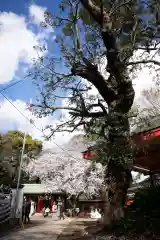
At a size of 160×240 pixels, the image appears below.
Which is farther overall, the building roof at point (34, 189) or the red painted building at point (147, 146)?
the building roof at point (34, 189)

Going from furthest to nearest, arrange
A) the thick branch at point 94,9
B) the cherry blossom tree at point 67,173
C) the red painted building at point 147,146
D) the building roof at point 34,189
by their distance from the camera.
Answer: the building roof at point 34,189
the cherry blossom tree at point 67,173
the red painted building at point 147,146
the thick branch at point 94,9

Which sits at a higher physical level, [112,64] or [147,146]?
[112,64]

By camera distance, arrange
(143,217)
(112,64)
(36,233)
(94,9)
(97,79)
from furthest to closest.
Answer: (36,233)
(97,79)
(94,9)
(112,64)
(143,217)

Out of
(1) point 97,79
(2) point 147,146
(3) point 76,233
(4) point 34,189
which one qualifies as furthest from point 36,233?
(4) point 34,189

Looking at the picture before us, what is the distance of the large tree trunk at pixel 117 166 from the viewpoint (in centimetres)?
734

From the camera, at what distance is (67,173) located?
26.4 metres

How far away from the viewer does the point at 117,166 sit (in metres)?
7.57

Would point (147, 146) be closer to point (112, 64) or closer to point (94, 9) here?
point (112, 64)

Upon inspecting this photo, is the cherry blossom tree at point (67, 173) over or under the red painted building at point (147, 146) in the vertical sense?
over

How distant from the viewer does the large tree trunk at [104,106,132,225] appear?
7.34 metres

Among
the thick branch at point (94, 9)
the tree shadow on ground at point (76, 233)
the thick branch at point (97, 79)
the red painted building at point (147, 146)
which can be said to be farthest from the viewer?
the tree shadow on ground at point (76, 233)

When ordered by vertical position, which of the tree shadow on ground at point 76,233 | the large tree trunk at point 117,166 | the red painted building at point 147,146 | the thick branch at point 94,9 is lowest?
the tree shadow on ground at point 76,233

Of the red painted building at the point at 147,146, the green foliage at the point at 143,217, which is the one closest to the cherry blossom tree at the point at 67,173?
the red painted building at the point at 147,146

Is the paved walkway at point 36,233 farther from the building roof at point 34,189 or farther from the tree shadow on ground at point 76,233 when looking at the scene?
the building roof at point 34,189
